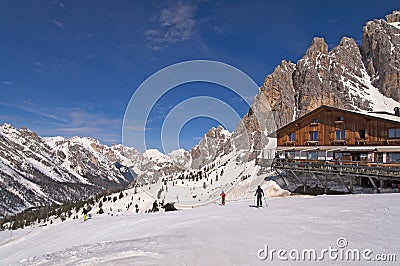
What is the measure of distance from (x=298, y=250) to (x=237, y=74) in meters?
17.7

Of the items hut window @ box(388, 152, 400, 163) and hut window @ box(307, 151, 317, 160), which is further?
hut window @ box(307, 151, 317, 160)

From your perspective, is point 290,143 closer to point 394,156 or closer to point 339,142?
point 339,142

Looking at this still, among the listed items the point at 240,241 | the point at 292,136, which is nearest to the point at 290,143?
the point at 292,136

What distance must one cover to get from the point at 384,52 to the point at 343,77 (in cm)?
2067

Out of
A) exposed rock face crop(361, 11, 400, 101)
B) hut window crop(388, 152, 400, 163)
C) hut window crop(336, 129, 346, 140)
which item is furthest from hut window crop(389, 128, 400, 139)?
exposed rock face crop(361, 11, 400, 101)

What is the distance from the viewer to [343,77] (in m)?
110

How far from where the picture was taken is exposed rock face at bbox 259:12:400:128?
104 m

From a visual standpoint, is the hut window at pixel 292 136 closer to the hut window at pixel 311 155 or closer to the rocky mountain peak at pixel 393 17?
the hut window at pixel 311 155

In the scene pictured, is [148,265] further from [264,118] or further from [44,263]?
[264,118]

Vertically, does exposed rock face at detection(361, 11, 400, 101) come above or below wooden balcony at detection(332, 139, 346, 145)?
above

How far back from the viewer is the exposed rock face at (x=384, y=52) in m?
105

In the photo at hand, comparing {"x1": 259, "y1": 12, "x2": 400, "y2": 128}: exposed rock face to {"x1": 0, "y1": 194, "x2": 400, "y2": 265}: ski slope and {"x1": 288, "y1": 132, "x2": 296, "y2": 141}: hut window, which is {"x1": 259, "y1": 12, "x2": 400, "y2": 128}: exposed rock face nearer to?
{"x1": 288, "y1": 132, "x2": 296, "y2": 141}: hut window

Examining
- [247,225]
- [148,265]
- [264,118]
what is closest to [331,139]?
[247,225]

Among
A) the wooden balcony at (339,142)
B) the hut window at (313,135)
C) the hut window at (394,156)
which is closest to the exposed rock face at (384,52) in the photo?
the hut window at (313,135)
